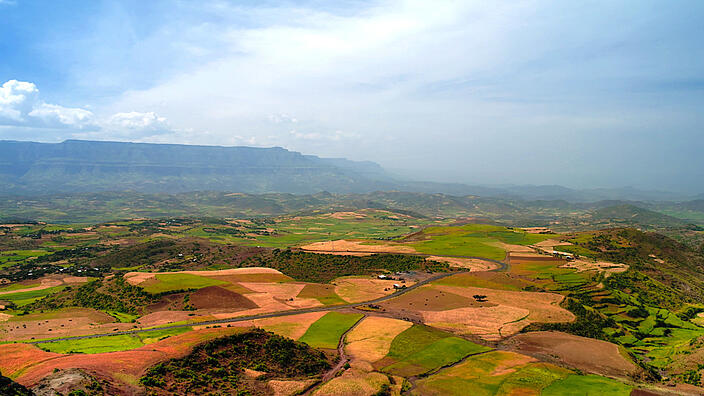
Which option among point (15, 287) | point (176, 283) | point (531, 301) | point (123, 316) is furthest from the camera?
point (15, 287)

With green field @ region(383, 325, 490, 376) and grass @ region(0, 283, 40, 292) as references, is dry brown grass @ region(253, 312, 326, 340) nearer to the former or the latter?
green field @ region(383, 325, 490, 376)

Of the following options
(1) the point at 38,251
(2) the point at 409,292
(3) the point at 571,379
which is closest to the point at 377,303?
(2) the point at 409,292

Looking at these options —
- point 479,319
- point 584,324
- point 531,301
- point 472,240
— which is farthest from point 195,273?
point 472,240

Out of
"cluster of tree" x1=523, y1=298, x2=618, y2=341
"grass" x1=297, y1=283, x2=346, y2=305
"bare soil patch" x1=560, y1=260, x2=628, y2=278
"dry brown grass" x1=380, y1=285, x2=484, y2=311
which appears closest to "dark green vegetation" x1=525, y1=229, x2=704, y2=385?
"cluster of tree" x1=523, y1=298, x2=618, y2=341

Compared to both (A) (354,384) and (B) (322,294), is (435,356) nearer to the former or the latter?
(A) (354,384)

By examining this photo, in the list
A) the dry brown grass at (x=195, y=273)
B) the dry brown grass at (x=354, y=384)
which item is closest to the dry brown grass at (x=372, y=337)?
the dry brown grass at (x=354, y=384)

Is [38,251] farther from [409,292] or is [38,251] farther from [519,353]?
[519,353]
